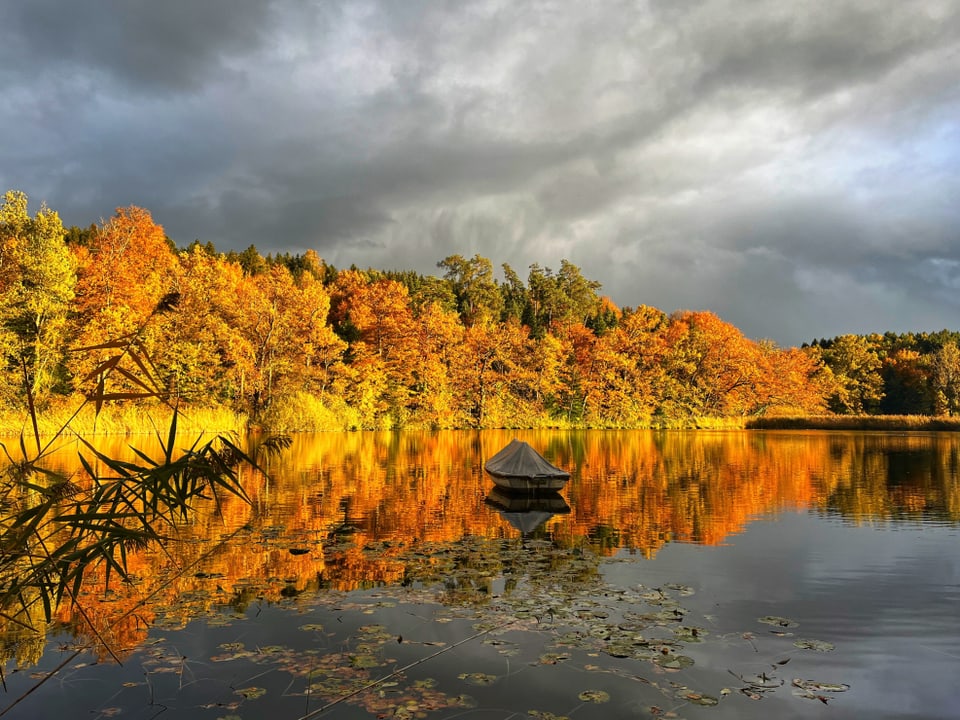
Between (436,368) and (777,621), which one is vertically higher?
(436,368)

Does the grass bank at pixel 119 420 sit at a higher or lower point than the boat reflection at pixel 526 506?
higher

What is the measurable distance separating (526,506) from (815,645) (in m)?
11.4

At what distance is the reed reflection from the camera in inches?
383

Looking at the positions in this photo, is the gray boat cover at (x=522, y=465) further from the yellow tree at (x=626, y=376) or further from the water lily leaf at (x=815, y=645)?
the yellow tree at (x=626, y=376)

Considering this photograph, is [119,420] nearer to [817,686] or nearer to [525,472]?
[525,472]

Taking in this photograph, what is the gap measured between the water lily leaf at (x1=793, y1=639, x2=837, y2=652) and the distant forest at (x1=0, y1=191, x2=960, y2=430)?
2382cm

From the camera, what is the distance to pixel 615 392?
6775 centimetres

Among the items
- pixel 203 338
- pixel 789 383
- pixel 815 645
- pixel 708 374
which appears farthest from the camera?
pixel 789 383

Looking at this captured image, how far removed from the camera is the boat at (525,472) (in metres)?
19.8

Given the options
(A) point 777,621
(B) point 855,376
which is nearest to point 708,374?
(B) point 855,376

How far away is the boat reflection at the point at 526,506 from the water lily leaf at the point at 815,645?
738cm

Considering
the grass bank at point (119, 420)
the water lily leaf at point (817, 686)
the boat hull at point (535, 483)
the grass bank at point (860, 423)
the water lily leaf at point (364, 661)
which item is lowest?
the water lily leaf at point (817, 686)

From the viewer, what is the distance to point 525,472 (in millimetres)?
19953

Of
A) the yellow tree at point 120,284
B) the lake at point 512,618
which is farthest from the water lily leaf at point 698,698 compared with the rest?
the yellow tree at point 120,284
